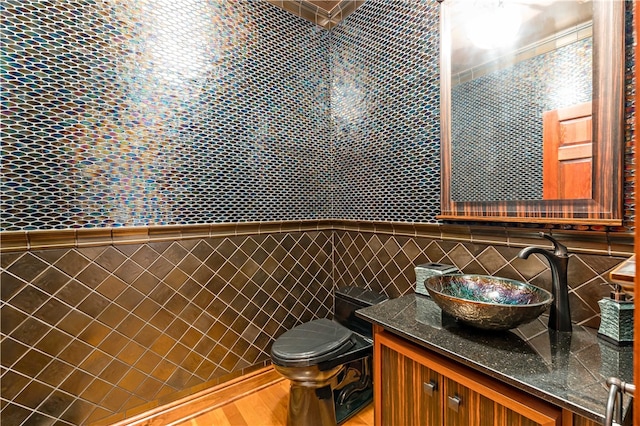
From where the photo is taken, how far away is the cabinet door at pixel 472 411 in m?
0.83

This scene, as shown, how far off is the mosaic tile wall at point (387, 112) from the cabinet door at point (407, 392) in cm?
83

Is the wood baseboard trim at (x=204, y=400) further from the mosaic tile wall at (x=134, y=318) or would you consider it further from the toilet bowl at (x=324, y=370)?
the toilet bowl at (x=324, y=370)

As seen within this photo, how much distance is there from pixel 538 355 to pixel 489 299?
350mm

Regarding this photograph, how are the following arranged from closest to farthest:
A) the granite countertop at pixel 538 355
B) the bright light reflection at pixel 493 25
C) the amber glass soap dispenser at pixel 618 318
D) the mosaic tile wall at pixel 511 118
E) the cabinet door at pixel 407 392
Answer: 1. the granite countertop at pixel 538 355
2. the amber glass soap dispenser at pixel 618 318
3. the cabinet door at pixel 407 392
4. the mosaic tile wall at pixel 511 118
5. the bright light reflection at pixel 493 25

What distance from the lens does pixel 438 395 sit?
3.32 feet

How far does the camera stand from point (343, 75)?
2.19 metres

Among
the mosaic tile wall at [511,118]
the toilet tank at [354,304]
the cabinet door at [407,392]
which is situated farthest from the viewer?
the toilet tank at [354,304]

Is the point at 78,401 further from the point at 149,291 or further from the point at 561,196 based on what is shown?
the point at 561,196

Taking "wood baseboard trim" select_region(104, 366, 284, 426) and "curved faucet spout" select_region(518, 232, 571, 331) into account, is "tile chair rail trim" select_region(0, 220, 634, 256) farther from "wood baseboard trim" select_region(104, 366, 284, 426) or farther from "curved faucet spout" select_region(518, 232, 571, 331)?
"wood baseboard trim" select_region(104, 366, 284, 426)

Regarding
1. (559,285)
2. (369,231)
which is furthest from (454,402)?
(369,231)

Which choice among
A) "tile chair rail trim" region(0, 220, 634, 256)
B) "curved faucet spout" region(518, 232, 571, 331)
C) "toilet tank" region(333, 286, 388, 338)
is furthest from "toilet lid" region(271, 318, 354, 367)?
"curved faucet spout" region(518, 232, 571, 331)

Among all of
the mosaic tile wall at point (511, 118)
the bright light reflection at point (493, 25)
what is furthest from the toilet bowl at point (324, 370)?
the bright light reflection at point (493, 25)

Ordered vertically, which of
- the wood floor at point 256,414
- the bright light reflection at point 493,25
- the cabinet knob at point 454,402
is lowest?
the wood floor at point 256,414

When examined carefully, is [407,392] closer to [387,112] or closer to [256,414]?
[256,414]
